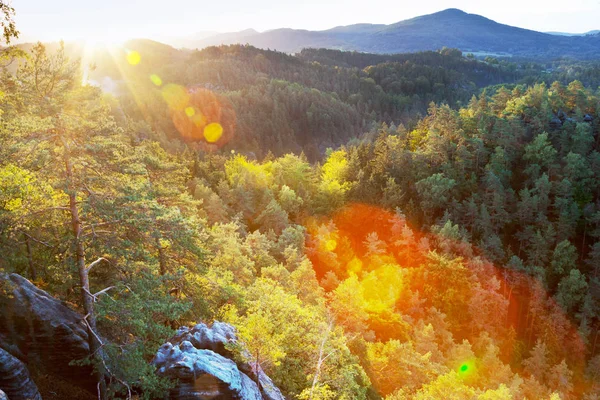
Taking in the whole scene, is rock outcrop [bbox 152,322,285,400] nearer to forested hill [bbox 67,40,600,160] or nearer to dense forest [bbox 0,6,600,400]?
dense forest [bbox 0,6,600,400]

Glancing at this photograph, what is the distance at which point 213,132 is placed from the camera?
14738 cm

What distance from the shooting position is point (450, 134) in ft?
224

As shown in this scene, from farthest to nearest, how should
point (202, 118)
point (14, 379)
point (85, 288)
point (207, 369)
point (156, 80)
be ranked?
point (156, 80) < point (202, 118) < point (85, 288) < point (207, 369) < point (14, 379)

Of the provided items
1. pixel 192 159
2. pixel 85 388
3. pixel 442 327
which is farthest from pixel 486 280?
pixel 85 388

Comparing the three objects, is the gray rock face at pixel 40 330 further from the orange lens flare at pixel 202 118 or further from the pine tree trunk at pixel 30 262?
the orange lens flare at pixel 202 118

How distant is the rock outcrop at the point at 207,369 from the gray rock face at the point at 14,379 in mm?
4099

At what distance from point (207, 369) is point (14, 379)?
6286 millimetres

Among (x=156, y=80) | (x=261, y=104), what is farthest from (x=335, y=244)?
(x=156, y=80)

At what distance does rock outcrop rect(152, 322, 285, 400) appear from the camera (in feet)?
44.7

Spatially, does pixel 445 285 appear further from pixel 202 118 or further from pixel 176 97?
pixel 176 97

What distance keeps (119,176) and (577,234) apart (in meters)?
72.7

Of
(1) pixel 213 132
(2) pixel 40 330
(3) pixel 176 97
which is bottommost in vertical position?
(1) pixel 213 132

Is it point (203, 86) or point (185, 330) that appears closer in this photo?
point (185, 330)

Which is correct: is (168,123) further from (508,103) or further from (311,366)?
(311,366)
